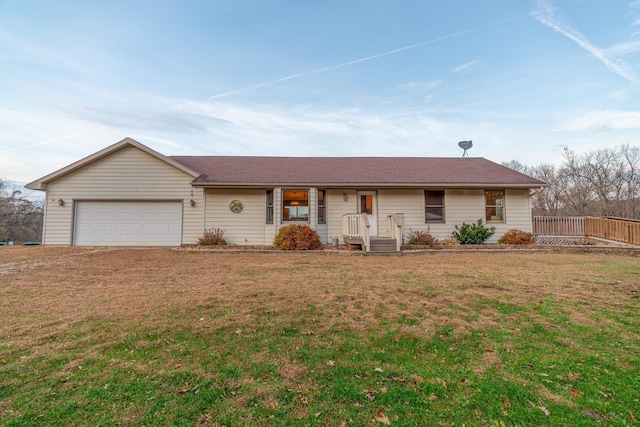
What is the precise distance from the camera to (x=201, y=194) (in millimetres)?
12695

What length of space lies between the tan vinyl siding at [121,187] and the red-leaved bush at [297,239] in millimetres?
3933

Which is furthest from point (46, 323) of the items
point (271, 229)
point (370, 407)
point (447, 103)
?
point (447, 103)

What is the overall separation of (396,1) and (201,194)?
497 inches

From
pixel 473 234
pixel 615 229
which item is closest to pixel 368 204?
pixel 473 234

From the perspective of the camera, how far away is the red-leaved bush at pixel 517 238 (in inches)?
488

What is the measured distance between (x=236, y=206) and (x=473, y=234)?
1081 centimetres

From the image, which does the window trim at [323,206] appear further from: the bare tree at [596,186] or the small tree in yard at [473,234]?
the bare tree at [596,186]

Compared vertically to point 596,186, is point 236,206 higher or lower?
lower

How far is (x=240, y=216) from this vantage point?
12820 millimetres

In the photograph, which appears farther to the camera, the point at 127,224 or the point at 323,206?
the point at 323,206

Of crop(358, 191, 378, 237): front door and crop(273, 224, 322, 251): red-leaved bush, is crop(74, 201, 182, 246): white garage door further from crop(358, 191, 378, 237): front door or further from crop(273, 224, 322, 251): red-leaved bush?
crop(358, 191, 378, 237): front door

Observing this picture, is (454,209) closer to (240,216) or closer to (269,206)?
(269,206)

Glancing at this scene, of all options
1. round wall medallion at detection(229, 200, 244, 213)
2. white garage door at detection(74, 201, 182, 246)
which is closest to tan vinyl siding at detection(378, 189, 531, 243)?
round wall medallion at detection(229, 200, 244, 213)

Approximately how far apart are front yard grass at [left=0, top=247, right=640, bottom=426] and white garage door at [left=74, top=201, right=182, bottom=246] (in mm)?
6978
